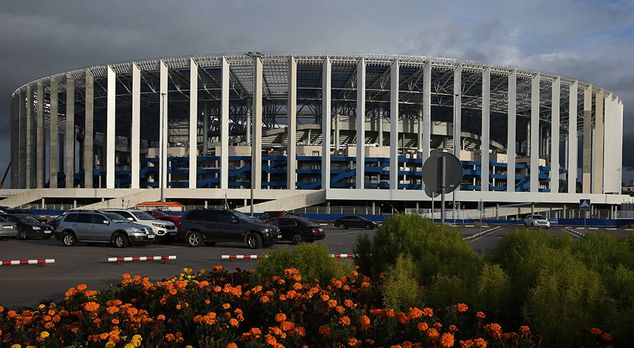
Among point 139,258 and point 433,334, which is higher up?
point 433,334

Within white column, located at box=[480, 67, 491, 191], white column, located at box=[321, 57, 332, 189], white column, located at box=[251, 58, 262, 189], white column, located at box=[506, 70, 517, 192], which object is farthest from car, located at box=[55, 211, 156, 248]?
white column, located at box=[506, 70, 517, 192]

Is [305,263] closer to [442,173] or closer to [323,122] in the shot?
[442,173]

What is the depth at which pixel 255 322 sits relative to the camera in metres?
6.18

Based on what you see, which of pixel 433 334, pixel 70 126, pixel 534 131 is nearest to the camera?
pixel 433 334

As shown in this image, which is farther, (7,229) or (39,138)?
(39,138)

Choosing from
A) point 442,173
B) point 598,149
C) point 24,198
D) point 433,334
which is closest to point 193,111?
point 24,198

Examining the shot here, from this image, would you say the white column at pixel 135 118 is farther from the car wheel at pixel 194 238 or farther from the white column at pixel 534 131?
the car wheel at pixel 194 238

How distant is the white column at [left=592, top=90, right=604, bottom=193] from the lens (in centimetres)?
7738

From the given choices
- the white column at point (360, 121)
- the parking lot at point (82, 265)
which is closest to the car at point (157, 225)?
the parking lot at point (82, 265)

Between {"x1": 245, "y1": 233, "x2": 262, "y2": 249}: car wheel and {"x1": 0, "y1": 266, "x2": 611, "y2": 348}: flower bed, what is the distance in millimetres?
15765

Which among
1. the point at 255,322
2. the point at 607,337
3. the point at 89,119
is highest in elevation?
the point at 89,119

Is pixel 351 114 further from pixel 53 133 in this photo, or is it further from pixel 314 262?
pixel 314 262

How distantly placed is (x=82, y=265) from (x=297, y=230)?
11766 mm

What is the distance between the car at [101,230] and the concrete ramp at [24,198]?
193 ft
